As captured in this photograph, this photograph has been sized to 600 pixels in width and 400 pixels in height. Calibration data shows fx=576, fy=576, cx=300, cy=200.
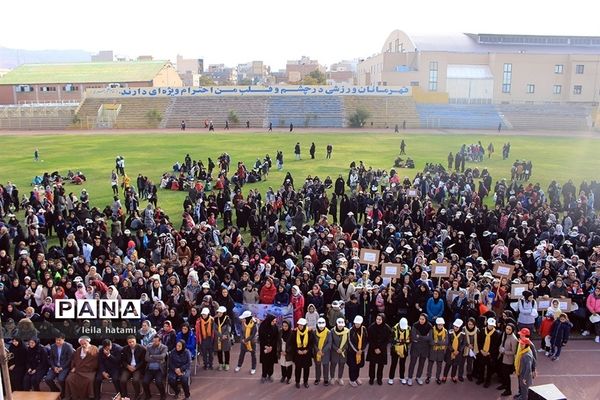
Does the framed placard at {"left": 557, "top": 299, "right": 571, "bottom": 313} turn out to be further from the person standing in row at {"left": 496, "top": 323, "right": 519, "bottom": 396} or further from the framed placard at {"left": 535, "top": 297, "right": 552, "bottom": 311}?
the person standing in row at {"left": 496, "top": 323, "right": 519, "bottom": 396}

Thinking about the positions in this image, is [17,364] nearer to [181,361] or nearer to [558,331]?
[181,361]

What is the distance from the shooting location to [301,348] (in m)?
9.75

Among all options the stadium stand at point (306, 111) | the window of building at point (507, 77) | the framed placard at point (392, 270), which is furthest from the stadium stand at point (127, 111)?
the framed placard at point (392, 270)

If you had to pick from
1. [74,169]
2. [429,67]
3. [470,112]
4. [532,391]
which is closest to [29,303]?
[532,391]

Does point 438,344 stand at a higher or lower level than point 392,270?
lower

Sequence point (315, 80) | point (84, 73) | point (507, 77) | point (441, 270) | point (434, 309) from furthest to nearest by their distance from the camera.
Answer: point (315, 80) → point (84, 73) → point (507, 77) → point (441, 270) → point (434, 309)

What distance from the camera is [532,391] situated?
8.21 metres

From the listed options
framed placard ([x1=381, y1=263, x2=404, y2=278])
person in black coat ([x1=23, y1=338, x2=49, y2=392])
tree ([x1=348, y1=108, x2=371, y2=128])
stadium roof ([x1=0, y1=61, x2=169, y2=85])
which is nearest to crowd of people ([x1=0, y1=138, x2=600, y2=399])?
person in black coat ([x1=23, y1=338, x2=49, y2=392])

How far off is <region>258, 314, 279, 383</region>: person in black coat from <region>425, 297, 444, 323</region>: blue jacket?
312cm

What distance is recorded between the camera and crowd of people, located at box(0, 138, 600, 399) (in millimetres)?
9469

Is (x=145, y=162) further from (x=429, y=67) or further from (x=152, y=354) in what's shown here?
(x=429, y=67)

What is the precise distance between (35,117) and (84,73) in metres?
17.5

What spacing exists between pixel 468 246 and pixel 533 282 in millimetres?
3211

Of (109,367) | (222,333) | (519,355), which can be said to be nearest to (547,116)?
(519,355)
